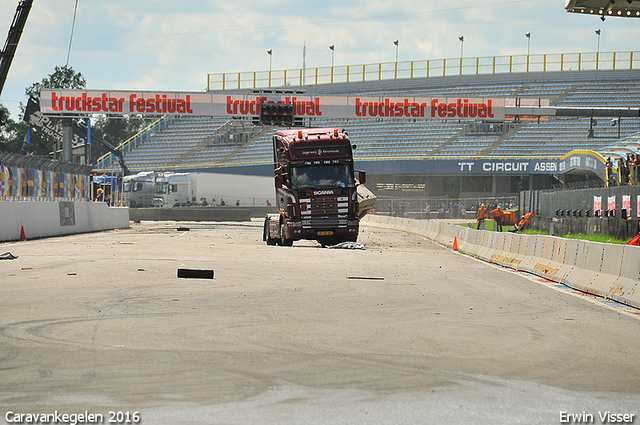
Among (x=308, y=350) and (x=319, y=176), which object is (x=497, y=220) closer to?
(x=319, y=176)

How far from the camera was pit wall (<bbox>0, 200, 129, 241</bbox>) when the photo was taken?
987 inches

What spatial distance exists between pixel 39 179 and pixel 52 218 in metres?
1.86

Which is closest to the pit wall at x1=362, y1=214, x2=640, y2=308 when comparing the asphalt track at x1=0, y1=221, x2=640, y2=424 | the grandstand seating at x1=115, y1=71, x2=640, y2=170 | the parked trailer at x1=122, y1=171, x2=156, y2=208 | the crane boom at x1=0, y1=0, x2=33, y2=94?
the asphalt track at x1=0, y1=221, x2=640, y2=424

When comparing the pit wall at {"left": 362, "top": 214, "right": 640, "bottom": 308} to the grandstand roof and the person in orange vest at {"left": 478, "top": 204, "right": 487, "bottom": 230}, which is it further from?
the person in orange vest at {"left": 478, "top": 204, "right": 487, "bottom": 230}

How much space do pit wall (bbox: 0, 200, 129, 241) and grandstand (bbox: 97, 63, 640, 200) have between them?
2802 cm

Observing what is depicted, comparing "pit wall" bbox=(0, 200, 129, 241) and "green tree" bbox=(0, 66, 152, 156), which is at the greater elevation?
"green tree" bbox=(0, 66, 152, 156)

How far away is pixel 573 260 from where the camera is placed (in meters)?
15.0

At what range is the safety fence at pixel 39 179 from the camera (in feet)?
83.8

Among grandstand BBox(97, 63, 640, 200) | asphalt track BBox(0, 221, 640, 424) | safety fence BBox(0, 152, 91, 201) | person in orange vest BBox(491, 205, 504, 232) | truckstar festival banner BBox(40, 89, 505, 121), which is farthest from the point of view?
grandstand BBox(97, 63, 640, 200)

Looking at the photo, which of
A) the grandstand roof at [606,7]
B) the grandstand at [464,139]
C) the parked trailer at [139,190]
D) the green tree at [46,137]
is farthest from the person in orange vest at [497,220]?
the green tree at [46,137]

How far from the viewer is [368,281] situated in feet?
45.3

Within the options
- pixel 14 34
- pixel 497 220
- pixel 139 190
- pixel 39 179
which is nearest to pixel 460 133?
pixel 139 190

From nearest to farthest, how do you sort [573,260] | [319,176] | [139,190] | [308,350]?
[308,350] < [573,260] < [319,176] < [139,190]

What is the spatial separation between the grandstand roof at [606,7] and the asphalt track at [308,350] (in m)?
Result: 10.6
